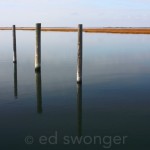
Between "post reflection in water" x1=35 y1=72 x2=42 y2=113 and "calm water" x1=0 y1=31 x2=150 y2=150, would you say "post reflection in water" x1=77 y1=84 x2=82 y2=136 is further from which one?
"post reflection in water" x1=35 y1=72 x2=42 y2=113

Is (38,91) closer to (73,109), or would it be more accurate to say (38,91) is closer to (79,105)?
(79,105)

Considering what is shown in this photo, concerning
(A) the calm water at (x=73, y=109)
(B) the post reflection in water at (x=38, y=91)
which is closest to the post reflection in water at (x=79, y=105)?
(A) the calm water at (x=73, y=109)

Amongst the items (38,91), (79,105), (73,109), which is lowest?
(73,109)

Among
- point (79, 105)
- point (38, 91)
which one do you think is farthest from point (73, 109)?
point (38, 91)

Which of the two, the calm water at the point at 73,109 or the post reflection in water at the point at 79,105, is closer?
the calm water at the point at 73,109

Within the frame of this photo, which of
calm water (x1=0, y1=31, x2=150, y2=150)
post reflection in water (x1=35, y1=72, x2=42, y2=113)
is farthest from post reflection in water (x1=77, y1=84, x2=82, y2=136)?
post reflection in water (x1=35, y1=72, x2=42, y2=113)

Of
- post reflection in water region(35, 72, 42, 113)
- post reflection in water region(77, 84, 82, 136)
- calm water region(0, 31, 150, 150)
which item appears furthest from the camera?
post reflection in water region(35, 72, 42, 113)

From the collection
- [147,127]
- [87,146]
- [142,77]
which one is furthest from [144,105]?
[142,77]

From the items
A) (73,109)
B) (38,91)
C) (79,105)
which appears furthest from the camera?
(38,91)

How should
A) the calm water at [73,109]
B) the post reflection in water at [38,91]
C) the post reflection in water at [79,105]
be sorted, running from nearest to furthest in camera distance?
1. the calm water at [73,109]
2. the post reflection in water at [79,105]
3. the post reflection in water at [38,91]

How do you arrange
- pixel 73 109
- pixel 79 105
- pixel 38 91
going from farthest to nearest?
1. pixel 38 91
2. pixel 79 105
3. pixel 73 109

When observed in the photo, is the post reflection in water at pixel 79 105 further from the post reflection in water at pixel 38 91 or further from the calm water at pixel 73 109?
the post reflection in water at pixel 38 91

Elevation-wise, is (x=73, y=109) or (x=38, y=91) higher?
(x=38, y=91)

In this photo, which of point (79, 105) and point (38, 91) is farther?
point (38, 91)
